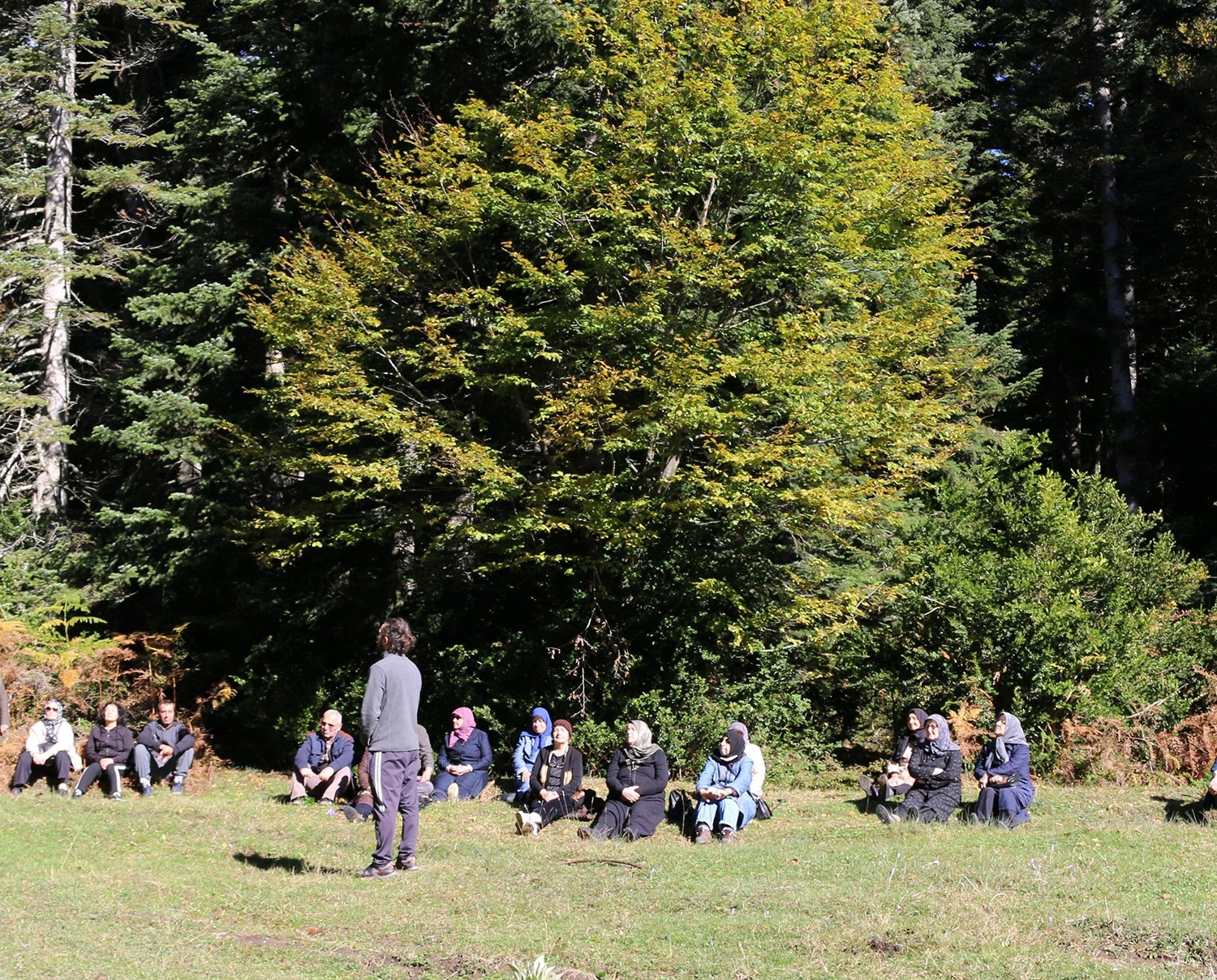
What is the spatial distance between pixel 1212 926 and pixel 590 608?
8.32 meters

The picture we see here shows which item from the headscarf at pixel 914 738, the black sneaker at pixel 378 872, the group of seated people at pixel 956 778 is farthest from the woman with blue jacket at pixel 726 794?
the black sneaker at pixel 378 872

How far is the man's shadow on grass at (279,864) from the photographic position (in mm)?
7914

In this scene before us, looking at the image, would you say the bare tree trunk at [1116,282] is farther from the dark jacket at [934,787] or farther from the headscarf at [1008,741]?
the dark jacket at [934,787]

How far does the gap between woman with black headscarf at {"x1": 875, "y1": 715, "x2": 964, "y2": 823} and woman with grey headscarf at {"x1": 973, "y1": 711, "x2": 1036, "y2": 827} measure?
237 mm

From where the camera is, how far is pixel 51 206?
19172 millimetres

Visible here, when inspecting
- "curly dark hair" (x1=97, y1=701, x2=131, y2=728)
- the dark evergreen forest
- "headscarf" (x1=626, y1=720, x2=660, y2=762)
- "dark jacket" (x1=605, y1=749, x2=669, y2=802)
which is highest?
the dark evergreen forest

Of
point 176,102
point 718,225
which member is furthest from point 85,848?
point 176,102

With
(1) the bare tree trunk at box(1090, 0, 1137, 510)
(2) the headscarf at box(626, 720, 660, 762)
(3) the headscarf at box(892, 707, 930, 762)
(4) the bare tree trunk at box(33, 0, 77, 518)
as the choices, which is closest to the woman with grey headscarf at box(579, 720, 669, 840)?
(2) the headscarf at box(626, 720, 660, 762)

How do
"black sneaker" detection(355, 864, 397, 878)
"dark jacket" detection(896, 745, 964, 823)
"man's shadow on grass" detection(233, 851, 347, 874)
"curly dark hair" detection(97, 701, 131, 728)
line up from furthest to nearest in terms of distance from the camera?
"curly dark hair" detection(97, 701, 131, 728) → "dark jacket" detection(896, 745, 964, 823) → "man's shadow on grass" detection(233, 851, 347, 874) → "black sneaker" detection(355, 864, 397, 878)

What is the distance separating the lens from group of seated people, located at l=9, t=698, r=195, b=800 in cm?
1168

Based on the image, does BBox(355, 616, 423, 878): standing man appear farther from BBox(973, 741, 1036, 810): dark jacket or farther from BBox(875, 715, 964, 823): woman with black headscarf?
BBox(973, 741, 1036, 810): dark jacket

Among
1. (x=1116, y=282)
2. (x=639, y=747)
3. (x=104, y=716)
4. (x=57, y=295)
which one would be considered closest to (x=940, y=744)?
(x=639, y=747)

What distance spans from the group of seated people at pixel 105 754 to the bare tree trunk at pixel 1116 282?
18.3m

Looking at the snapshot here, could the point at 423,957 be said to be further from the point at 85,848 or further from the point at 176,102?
the point at 176,102
